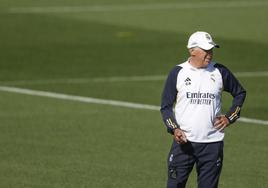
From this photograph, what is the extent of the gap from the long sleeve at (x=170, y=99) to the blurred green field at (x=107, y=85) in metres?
2.51

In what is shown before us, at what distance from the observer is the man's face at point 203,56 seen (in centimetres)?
1085

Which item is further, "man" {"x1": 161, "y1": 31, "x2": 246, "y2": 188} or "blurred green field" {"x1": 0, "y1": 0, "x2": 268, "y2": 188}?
"blurred green field" {"x1": 0, "y1": 0, "x2": 268, "y2": 188}

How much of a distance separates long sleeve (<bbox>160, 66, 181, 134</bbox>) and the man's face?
24 cm

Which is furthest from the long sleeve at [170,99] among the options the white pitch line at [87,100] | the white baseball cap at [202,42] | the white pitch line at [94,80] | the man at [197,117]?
the white pitch line at [94,80]

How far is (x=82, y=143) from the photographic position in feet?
52.3

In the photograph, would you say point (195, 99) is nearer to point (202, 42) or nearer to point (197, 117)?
point (197, 117)

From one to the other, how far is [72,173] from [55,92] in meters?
6.67

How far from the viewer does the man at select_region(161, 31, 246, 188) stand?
432 inches

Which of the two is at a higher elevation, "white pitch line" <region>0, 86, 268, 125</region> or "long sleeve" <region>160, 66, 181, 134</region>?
"long sleeve" <region>160, 66, 181, 134</region>

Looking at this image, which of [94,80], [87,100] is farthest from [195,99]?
[94,80]

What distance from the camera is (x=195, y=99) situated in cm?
1095

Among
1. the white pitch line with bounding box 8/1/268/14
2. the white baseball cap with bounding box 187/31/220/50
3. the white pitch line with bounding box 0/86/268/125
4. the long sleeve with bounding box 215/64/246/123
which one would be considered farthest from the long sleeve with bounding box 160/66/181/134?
the white pitch line with bounding box 8/1/268/14

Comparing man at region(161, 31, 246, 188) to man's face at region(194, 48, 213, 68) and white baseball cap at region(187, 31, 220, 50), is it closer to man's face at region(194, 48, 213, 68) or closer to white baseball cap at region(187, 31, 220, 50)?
man's face at region(194, 48, 213, 68)

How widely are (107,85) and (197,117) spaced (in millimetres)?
10447
